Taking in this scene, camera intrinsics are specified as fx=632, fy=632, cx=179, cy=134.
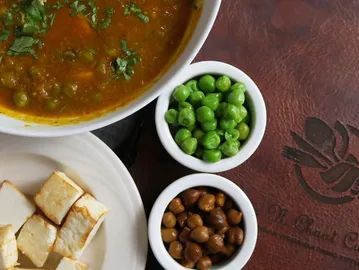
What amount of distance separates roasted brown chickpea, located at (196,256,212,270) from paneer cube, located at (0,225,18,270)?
3.19 feet

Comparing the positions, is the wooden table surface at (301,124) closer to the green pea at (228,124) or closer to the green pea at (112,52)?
the green pea at (228,124)

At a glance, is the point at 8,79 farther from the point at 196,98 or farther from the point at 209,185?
the point at 209,185

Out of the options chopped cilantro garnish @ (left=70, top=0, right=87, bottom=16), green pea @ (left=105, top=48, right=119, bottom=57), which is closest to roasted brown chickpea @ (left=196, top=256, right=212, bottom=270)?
green pea @ (left=105, top=48, right=119, bottom=57)

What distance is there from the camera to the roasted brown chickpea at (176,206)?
3.34m

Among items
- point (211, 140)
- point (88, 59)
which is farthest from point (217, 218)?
point (88, 59)

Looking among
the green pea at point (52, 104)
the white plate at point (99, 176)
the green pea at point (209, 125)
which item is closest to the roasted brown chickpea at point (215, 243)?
the white plate at point (99, 176)

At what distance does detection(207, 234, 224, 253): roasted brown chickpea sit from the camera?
10.9 ft

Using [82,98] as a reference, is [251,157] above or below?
below

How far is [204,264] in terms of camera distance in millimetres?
3330

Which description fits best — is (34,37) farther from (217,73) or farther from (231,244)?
(231,244)

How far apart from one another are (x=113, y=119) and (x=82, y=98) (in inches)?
8.1

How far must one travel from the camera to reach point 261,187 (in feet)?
11.6

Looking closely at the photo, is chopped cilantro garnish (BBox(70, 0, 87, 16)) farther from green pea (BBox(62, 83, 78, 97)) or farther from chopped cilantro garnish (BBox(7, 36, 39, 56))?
green pea (BBox(62, 83, 78, 97))

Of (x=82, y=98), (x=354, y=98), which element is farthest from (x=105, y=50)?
(x=354, y=98)
